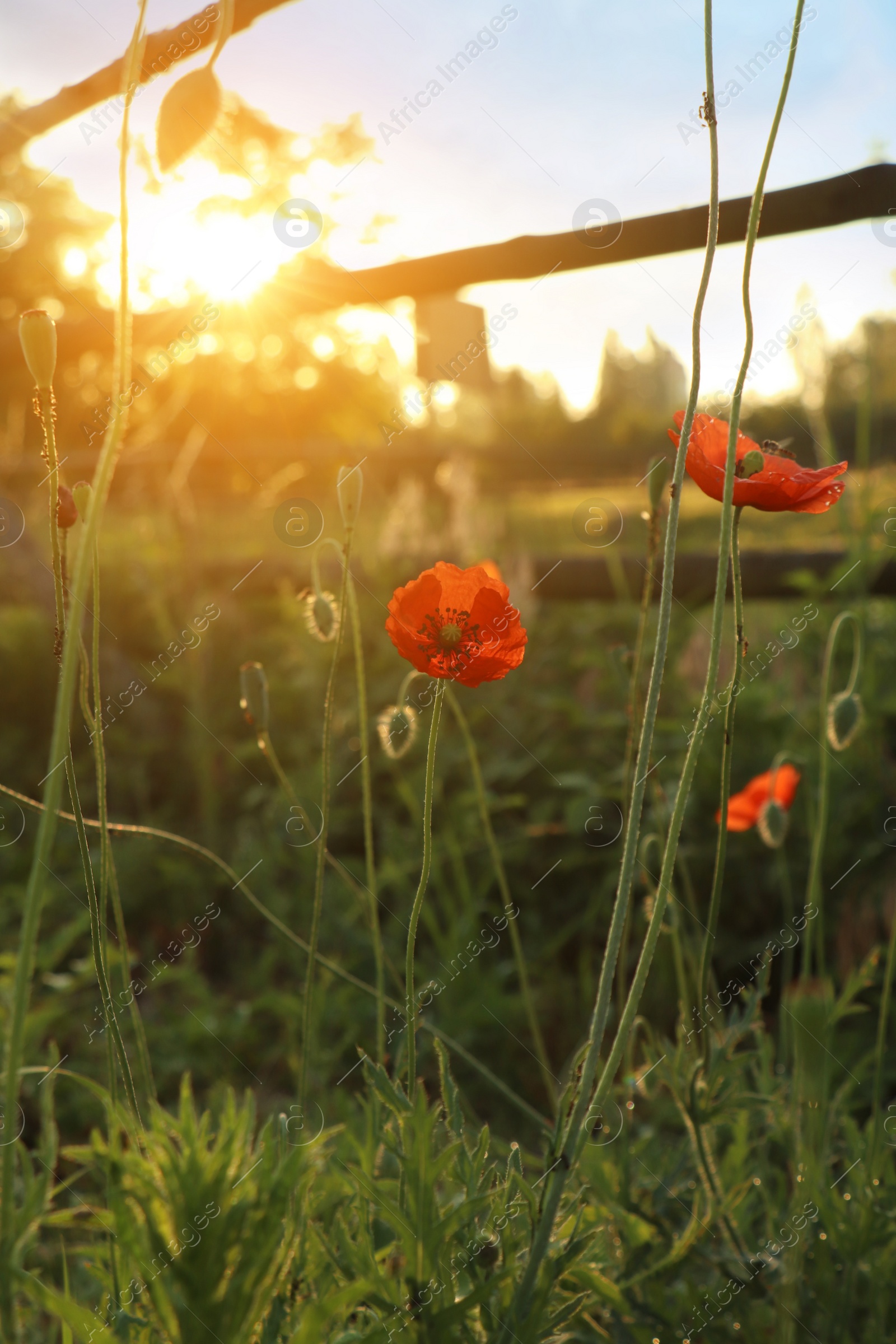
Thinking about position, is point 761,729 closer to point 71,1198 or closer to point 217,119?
point 71,1198

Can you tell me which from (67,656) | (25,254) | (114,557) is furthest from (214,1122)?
(25,254)

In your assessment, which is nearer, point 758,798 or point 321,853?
point 321,853

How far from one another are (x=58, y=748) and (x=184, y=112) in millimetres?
554

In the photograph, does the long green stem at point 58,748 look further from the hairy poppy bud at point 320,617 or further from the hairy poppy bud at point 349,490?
the hairy poppy bud at point 320,617

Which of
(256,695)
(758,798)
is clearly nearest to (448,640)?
(256,695)

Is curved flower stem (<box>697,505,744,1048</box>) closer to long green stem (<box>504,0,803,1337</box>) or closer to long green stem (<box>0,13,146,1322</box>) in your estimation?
long green stem (<box>504,0,803,1337</box>)

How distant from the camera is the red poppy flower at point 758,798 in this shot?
1.56 m

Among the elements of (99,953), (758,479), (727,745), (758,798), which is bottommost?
(758,798)

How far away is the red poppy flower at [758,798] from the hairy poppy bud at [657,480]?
2.46 ft

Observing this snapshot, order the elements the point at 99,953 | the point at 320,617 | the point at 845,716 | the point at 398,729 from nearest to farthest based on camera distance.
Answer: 1. the point at 99,953
2. the point at 398,729
3. the point at 320,617
4. the point at 845,716

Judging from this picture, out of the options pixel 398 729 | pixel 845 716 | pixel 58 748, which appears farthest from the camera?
pixel 845 716

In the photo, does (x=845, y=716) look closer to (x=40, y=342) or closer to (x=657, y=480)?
(x=657, y=480)

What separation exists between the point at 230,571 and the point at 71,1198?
296cm

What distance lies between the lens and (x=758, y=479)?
770mm
